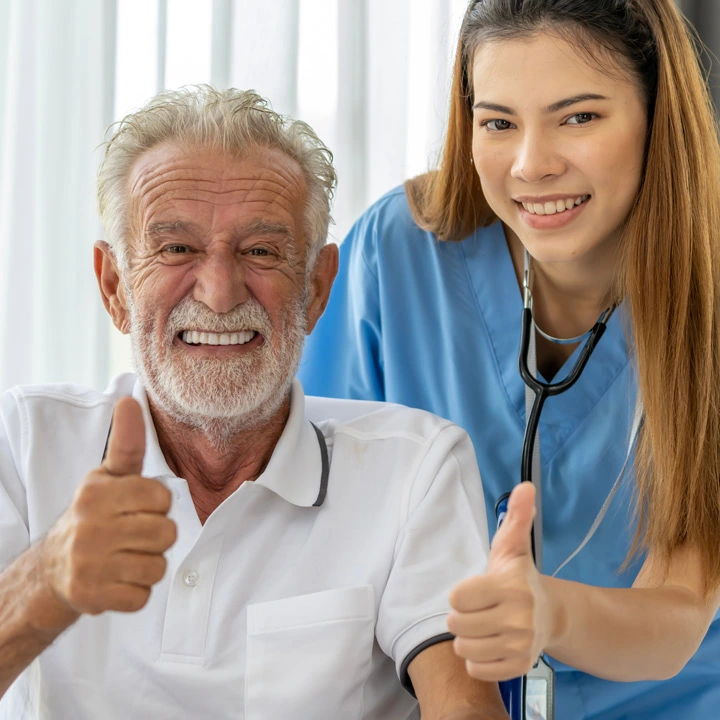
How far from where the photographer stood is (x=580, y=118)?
4.68ft

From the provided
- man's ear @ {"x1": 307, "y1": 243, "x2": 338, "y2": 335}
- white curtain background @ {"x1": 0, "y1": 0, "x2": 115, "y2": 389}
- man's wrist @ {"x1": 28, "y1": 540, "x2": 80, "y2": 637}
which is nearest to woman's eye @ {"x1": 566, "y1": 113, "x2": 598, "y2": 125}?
man's ear @ {"x1": 307, "y1": 243, "x2": 338, "y2": 335}

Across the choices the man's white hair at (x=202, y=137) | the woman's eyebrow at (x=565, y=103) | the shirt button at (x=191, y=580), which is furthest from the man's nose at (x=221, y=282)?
the woman's eyebrow at (x=565, y=103)

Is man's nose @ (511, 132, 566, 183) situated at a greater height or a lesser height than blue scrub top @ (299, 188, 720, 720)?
greater

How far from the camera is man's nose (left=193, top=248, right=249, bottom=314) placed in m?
1.32

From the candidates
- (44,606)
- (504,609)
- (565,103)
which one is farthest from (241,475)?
(565,103)

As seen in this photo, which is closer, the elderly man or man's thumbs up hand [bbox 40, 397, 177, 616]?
man's thumbs up hand [bbox 40, 397, 177, 616]

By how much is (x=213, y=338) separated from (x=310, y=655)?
0.43m

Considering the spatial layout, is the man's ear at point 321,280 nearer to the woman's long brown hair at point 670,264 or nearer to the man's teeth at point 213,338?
the man's teeth at point 213,338

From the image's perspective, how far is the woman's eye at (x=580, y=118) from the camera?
1.42 metres

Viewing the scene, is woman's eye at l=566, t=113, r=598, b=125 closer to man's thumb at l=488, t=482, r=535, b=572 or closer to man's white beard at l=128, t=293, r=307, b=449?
man's white beard at l=128, t=293, r=307, b=449

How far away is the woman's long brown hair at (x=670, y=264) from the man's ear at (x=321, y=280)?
0.40m

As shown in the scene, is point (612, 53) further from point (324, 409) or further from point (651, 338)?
point (324, 409)

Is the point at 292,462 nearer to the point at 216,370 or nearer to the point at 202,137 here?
the point at 216,370

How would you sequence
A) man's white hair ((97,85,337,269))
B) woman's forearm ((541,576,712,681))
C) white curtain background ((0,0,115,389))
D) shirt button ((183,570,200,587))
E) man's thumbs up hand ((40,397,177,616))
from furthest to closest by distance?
1. white curtain background ((0,0,115,389))
2. man's white hair ((97,85,337,269))
3. shirt button ((183,570,200,587))
4. woman's forearm ((541,576,712,681))
5. man's thumbs up hand ((40,397,177,616))
